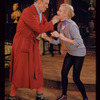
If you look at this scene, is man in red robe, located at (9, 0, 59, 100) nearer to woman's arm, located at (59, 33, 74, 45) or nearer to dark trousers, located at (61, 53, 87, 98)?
woman's arm, located at (59, 33, 74, 45)

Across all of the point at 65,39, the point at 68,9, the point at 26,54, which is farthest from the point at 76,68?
the point at 68,9

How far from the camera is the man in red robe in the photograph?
2.78 meters

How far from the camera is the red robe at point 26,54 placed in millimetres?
2818

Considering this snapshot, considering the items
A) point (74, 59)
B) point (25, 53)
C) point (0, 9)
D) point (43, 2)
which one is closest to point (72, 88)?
point (74, 59)

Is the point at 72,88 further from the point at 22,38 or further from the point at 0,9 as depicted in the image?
the point at 0,9

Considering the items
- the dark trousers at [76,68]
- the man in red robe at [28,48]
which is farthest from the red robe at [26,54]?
the dark trousers at [76,68]

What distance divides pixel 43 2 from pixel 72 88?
2.11m

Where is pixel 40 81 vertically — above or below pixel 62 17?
below

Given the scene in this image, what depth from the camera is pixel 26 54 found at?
294 cm

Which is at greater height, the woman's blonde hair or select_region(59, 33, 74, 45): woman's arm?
the woman's blonde hair

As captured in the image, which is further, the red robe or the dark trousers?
the dark trousers

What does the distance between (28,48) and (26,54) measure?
0.34ft

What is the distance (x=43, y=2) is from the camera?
108 inches

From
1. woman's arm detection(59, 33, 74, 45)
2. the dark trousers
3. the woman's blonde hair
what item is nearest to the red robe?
woman's arm detection(59, 33, 74, 45)
